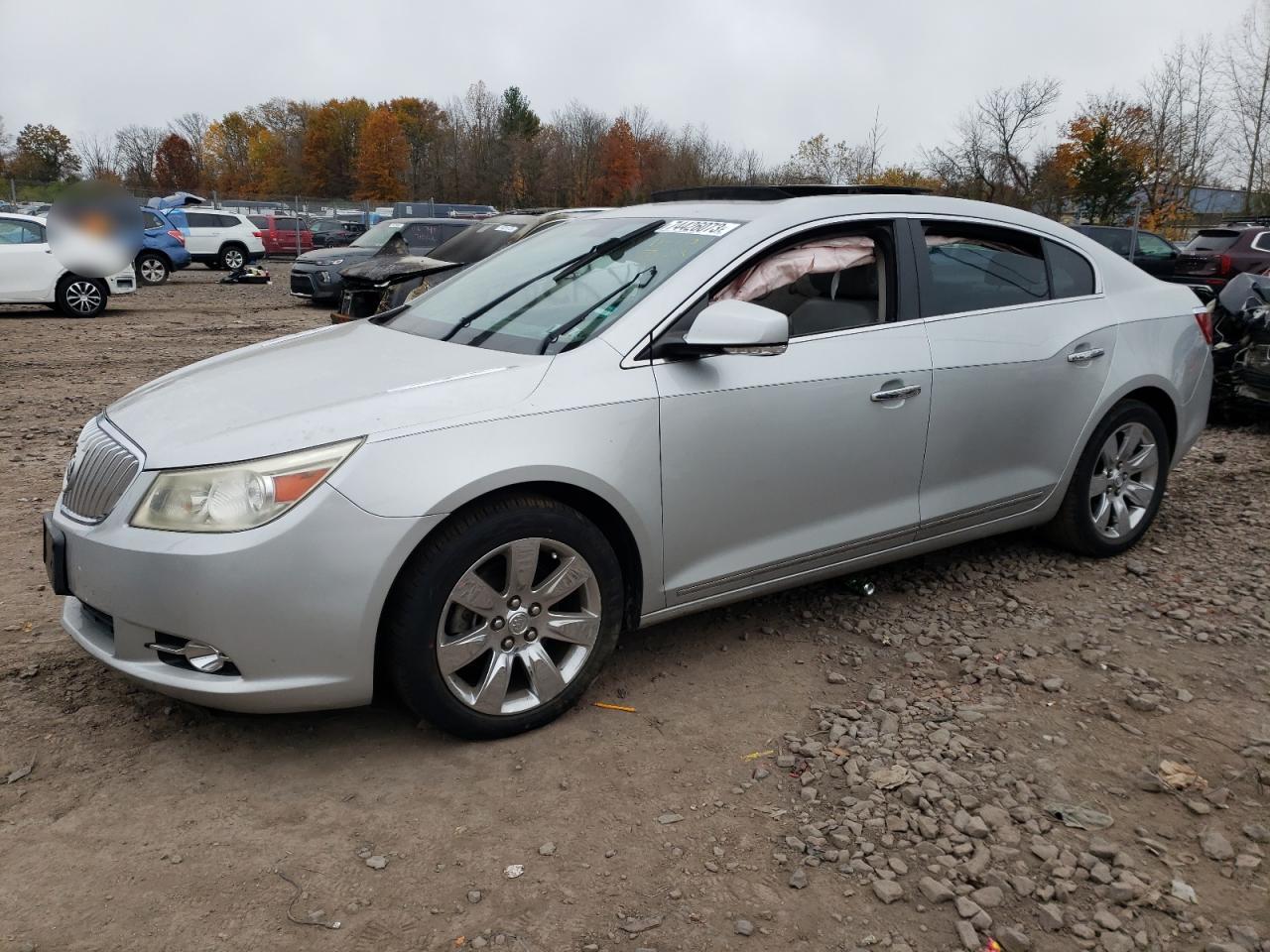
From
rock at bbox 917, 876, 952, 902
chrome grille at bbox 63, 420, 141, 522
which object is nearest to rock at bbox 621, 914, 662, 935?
rock at bbox 917, 876, 952, 902

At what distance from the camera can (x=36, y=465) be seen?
6.06 metres

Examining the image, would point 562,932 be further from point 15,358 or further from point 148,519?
point 15,358

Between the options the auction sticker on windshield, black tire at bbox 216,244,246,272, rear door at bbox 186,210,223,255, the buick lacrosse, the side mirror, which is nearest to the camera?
the buick lacrosse

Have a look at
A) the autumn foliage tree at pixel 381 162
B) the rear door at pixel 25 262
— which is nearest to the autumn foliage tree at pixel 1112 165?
the rear door at pixel 25 262

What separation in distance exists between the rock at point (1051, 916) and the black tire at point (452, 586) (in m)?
1.43

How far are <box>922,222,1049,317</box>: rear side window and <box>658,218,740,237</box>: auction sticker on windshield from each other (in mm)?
846

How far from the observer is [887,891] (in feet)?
7.65

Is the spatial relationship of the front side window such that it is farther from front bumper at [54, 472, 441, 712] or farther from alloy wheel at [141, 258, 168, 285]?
front bumper at [54, 472, 441, 712]

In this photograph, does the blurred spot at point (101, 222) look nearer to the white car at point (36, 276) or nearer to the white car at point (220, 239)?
the white car at point (36, 276)

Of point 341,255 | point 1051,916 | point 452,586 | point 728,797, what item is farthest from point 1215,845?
point 341,255

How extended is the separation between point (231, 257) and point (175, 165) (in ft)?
46.6

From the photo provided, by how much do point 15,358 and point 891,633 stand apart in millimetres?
10108

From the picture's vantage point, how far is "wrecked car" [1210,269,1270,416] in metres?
6.83

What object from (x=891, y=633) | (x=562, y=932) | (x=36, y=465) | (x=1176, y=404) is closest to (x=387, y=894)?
(x=562, y=932)
